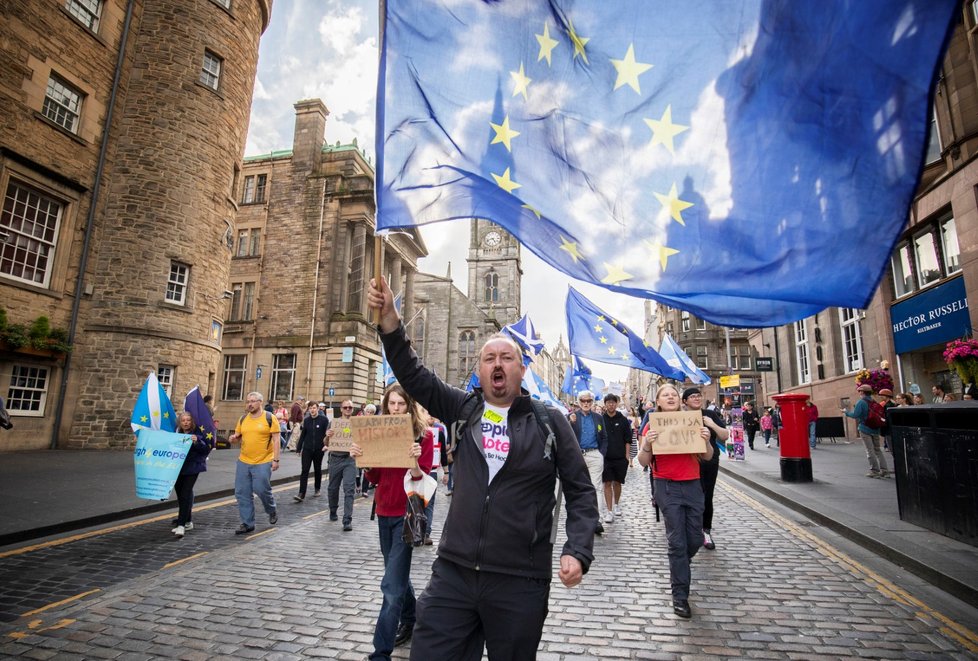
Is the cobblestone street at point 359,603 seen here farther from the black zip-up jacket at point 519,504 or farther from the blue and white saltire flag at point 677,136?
the blue and white saltire flag at point 677,136

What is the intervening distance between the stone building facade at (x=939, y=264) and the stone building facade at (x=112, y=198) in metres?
22.9

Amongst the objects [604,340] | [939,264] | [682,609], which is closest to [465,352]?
[939,264]

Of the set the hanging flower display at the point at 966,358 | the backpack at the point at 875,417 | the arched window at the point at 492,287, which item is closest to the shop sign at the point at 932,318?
the backpack at the point at 875,417

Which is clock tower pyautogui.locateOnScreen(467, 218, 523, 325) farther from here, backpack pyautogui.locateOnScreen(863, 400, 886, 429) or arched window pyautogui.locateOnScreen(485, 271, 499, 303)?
backpack pyautogui.locateOnScreen(863, 400, 886, 429)

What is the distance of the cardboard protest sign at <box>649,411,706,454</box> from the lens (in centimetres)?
525

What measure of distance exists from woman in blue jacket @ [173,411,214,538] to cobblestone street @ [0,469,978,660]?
29cm

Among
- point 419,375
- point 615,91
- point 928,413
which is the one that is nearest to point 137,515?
point 419,375

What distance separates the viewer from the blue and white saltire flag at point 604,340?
12344 millimetres

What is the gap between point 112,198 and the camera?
18531 millimetres

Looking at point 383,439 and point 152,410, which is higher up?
point 152,410

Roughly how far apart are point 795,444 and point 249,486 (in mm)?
11405

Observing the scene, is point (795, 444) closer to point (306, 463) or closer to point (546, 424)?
point (306, 463)

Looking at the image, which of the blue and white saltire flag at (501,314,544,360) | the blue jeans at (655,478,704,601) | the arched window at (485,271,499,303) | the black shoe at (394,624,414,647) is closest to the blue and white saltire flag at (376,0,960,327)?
the blue jeans at (655,478,704,601)

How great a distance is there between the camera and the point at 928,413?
6914mm
